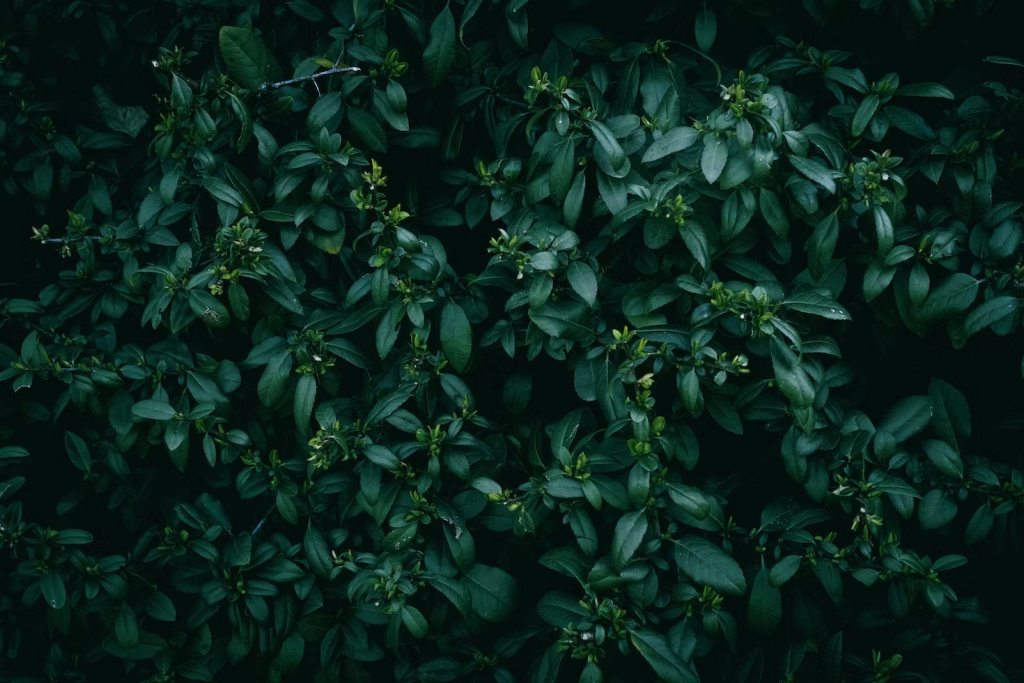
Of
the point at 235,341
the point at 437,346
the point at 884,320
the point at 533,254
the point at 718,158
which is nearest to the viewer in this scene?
the point at 718,158

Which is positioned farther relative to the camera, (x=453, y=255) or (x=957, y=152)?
(x=453, y=255)

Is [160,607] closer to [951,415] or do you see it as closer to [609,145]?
[609,145]

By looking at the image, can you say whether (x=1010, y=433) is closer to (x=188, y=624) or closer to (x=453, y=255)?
(x=453, y=255)

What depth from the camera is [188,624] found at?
228cm

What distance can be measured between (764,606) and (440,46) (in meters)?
1.74

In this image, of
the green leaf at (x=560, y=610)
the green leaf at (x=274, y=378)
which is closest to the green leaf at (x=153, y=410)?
the green leaf at (x=274, y=378)

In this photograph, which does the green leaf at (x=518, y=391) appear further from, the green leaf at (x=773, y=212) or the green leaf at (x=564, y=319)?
the green leaf at (x=773, y=212)

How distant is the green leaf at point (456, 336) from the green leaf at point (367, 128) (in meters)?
0.50

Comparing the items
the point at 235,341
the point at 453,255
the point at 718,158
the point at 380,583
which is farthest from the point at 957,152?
the point at 235,341

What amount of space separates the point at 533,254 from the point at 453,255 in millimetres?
514

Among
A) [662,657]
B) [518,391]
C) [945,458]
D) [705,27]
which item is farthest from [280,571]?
[705,27]

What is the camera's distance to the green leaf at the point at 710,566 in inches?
77.7

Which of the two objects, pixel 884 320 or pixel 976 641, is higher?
pixel 884 320

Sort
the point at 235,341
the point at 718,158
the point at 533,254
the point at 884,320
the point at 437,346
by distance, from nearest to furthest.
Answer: the point at 718,158, the point at 533,254, the point at 884,320, the point at 437,346, the point at 235,341
